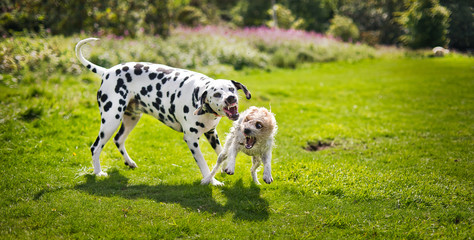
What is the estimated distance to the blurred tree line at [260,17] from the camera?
14.2 metres

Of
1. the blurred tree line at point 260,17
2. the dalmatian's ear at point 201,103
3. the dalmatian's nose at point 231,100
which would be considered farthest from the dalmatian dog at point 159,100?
the blurred tree line at point 260,17

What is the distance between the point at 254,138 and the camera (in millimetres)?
5277

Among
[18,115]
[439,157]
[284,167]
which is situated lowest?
[18,115]

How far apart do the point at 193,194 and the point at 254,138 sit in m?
1.24

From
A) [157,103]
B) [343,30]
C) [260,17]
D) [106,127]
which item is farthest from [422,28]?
[106,127]

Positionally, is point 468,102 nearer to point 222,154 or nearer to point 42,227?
point 222,154

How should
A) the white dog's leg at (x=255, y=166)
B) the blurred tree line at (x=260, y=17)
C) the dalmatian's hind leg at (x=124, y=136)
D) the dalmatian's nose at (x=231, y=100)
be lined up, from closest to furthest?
the dalmatian's nose at (x=231, y=100) → the white dog's leg at (x=255, y=166) → the dalmatian's hind leg at (x=124, y=136) → the blurred tree line at (x=260, y=17)

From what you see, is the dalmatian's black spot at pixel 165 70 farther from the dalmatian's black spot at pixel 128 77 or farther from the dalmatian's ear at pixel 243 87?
the dalmatian's ear at pixel 243 87

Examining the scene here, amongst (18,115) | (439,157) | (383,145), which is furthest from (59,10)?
(439,157)

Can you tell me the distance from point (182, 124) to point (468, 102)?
365 inches

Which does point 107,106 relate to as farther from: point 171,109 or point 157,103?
point 171,109

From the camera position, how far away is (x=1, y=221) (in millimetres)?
4539

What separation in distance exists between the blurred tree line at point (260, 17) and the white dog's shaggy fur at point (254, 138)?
8.15 meters

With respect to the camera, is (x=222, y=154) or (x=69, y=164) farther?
(x=69, y=164)
